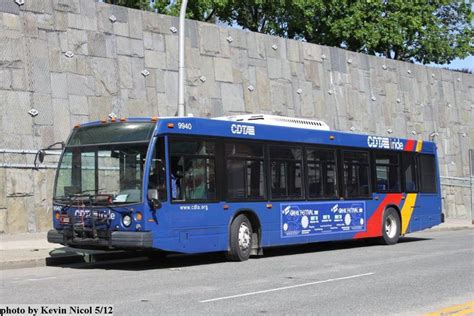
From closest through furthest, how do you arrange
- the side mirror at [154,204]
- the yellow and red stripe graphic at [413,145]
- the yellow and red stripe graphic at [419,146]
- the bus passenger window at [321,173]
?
the side mirror at [154,204] < the bus passenger window at [321,173] < the yellow and red stripe graphic at [413,145] < the yellow and red stripe graphic at [419,146]

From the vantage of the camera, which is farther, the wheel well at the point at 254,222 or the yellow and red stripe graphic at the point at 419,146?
the yellow and red stripe graphic at the point at 419,146

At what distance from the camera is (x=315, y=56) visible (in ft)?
105

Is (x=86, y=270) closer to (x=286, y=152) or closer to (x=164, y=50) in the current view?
(x=286, y=152)

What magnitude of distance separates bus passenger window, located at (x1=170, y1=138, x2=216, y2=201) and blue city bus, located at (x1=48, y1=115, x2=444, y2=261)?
2cm

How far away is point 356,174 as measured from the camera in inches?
760

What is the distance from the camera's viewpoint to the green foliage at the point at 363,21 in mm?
45250

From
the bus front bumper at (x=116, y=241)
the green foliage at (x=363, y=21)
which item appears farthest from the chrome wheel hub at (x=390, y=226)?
the green foliage at (x=363, y=21)

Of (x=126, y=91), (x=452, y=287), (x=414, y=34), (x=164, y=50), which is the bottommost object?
(x=452, y=287)

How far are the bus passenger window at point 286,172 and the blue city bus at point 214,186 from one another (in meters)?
0.02

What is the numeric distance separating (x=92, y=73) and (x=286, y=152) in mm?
8338

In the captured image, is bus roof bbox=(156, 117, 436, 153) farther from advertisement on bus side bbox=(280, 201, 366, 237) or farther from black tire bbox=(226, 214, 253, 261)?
black tire bbox=(226, 214, 253, 261)

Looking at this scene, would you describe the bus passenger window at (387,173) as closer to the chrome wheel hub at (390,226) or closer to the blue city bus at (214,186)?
the blue city bus at (214,186)

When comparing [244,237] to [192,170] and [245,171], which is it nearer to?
[245,171]

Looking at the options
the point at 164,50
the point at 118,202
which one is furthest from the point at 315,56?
the point at 118,202
